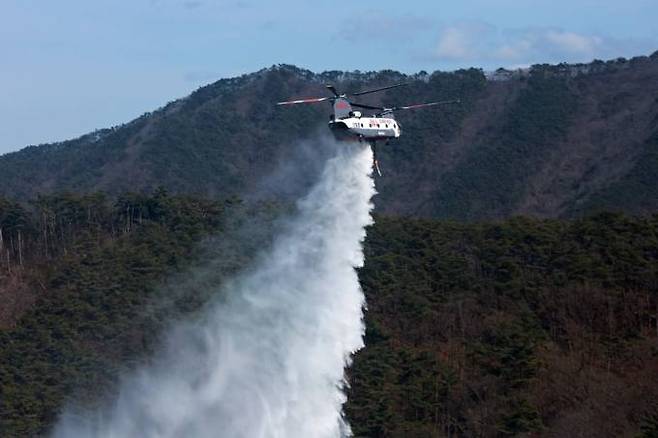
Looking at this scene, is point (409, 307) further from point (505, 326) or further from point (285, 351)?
point (285, 351)

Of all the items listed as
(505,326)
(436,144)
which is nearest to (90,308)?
(505,326)

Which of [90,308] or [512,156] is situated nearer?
[90,308]

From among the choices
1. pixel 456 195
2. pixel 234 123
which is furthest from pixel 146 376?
pixel 234 123

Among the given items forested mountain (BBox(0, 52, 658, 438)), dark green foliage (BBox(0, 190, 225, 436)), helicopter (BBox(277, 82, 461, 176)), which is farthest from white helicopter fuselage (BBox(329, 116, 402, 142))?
dark green foliage (BBox(0, 190, 225, 436))

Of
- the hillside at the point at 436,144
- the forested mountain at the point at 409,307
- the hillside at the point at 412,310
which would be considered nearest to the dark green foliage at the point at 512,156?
the hillside at the point at 436,144

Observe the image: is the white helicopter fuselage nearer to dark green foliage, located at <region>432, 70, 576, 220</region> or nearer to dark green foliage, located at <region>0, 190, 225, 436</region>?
dark green foliage, located at <region>0, 190, 225, 436</region>

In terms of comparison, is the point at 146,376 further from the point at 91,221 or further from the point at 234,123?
the point at 234,123

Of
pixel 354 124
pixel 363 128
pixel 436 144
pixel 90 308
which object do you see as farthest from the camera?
pixel 436 144
